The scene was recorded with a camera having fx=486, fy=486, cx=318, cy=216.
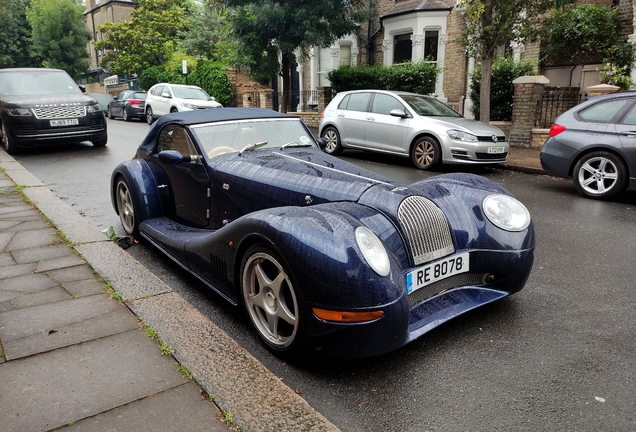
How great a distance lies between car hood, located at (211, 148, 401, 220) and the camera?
11.1 feet

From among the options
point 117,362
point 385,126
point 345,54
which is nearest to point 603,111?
point 385,126

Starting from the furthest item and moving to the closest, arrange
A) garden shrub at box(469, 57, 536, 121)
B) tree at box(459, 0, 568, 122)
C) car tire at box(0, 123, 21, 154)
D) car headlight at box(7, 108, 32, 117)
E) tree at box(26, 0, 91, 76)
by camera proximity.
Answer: tree at box(26, 0, 91, 76), garden shrub at box(469, 57, 536, 121), tree at box(459, 0, 568, 122), car tire at box(0, 123, 21, 154), car headlight at box(7, 108, 32, 117)

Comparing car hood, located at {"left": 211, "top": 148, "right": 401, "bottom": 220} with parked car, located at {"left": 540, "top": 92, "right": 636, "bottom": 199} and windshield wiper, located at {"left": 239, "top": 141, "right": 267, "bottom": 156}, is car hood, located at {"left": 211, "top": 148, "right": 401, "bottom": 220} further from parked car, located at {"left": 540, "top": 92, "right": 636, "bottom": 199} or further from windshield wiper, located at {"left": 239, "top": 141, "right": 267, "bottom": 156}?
parked car, located at {"left": 540, "top": 92, "right": 636, "bottom": 199}

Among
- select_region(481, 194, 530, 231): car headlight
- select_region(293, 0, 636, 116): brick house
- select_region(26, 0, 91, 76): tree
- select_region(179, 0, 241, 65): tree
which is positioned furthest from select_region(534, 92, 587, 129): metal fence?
select_region(26, 0, 91, 76): tree

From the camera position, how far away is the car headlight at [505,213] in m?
3.35

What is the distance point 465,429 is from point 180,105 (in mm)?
19043

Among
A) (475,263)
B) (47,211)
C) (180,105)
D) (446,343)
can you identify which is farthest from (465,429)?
(180,105)

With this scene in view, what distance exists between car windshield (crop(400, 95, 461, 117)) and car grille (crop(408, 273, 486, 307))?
738 cm

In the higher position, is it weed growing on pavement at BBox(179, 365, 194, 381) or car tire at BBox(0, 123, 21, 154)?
car tire at BBox(0, 123, 21, 154)

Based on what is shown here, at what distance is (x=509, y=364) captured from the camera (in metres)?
2.84

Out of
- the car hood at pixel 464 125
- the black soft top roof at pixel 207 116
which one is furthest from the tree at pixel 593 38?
the black soft top roof at pixel 207 116

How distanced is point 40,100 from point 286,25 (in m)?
7.98

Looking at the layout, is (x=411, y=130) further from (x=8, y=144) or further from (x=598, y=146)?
(x=8, y=144)

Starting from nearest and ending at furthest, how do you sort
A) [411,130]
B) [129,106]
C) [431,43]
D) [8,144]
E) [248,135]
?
1. [248,135]
2. [411,130]
3. [8,144]
4. [431,43]
5. [129,106]
